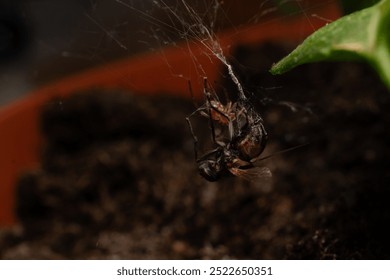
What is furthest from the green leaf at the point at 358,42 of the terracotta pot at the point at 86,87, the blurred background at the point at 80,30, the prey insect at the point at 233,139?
the terracotta pot at the point at 86,87

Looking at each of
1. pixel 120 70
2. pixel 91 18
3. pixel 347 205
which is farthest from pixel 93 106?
pixel 347 205

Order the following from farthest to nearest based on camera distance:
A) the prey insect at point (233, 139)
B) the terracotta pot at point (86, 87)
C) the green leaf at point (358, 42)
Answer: the terracotta pot at point (86, 87) < the prey insect at point (233, 139) < the green leaf at point (358, 42)

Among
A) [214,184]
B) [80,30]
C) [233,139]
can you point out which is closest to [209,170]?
[233,139]

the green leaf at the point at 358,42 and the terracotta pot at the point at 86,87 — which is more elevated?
the green leaf at the point at 358,42

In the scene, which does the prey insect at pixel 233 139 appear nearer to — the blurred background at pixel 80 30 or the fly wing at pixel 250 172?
the fly wing at pixel 250 172

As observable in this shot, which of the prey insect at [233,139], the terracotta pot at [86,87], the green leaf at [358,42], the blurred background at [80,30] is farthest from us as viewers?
the terracotta pot at [86,87]

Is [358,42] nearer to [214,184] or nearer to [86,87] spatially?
[214,184]
